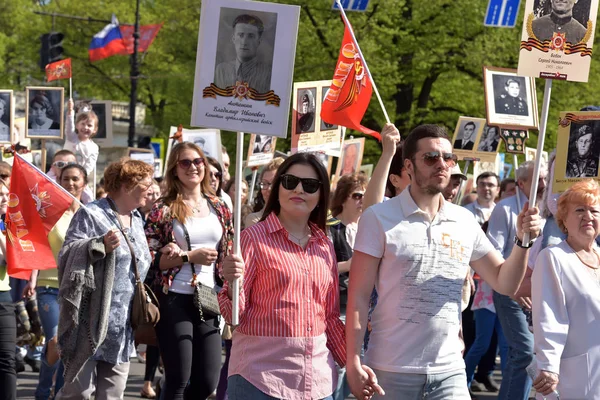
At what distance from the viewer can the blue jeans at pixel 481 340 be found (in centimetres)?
979

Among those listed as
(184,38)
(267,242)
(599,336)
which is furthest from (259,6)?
(184,38)

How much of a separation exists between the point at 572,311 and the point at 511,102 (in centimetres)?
444

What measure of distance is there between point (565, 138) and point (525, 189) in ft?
7.75

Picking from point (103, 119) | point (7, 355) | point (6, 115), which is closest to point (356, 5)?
point (103, 119)

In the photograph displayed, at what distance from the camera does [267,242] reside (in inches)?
196

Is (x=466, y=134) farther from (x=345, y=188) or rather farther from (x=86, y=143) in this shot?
(x=345, y=188)

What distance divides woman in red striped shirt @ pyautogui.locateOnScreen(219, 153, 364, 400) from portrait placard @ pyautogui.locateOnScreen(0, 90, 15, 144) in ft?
25.7

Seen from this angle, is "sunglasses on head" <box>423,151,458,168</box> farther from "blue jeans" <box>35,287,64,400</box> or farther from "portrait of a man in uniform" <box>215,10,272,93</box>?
"blue jeans" <box>35,287,64,400</box>

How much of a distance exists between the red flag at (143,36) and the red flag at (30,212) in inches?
1130

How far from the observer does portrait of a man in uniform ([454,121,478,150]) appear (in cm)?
1465

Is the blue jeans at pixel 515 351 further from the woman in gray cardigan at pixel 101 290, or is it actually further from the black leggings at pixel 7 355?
the black leggings at pixel 7 355

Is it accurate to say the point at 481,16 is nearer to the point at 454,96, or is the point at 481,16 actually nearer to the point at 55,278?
the point at 454,96

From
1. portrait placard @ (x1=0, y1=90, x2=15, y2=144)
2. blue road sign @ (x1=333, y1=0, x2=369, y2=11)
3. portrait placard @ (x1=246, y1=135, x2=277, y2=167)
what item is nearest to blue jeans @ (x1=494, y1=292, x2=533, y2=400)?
portrait placard @ (x1=246, y1=135, x2=277, y2=167)

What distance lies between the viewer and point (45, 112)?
539 inches
